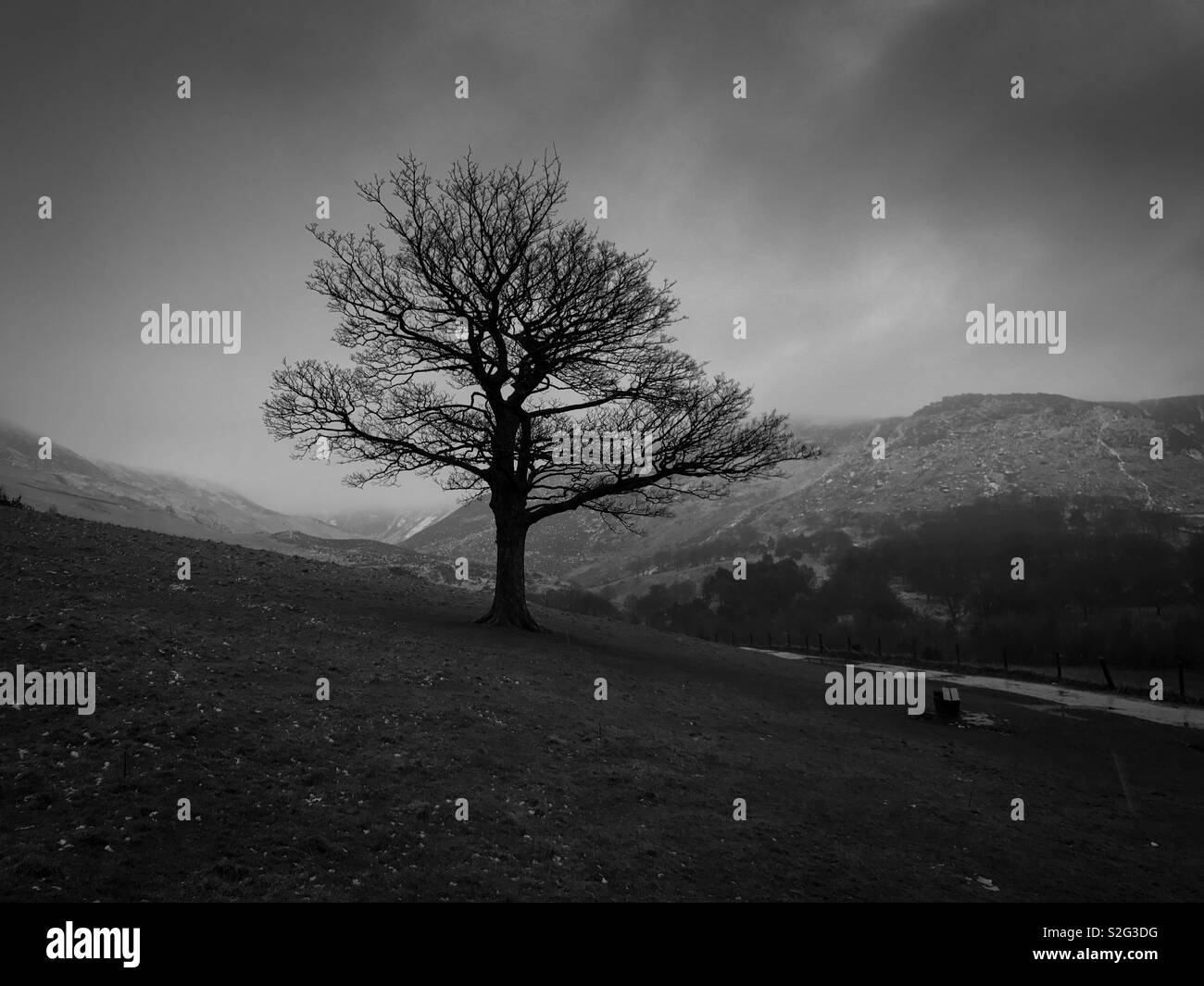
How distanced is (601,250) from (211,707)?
63.6ft

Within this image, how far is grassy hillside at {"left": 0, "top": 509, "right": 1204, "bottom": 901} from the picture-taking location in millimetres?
7680

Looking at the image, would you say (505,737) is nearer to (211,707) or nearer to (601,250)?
(211,707)

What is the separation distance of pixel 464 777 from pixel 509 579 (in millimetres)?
14591

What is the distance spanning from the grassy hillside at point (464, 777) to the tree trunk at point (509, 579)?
2.51 m

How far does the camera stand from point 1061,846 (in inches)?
463

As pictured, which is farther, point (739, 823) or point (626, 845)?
point (739, 823)

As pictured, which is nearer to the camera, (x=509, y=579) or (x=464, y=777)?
(x=464, y=777)

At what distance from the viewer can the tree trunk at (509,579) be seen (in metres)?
25.0

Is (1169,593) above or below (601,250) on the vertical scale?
below

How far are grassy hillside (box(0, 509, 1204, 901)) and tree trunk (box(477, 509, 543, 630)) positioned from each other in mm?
2512

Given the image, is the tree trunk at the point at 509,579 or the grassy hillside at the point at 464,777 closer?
the grassy hillside at the point at 464,777

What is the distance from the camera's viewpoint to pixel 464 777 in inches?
424
